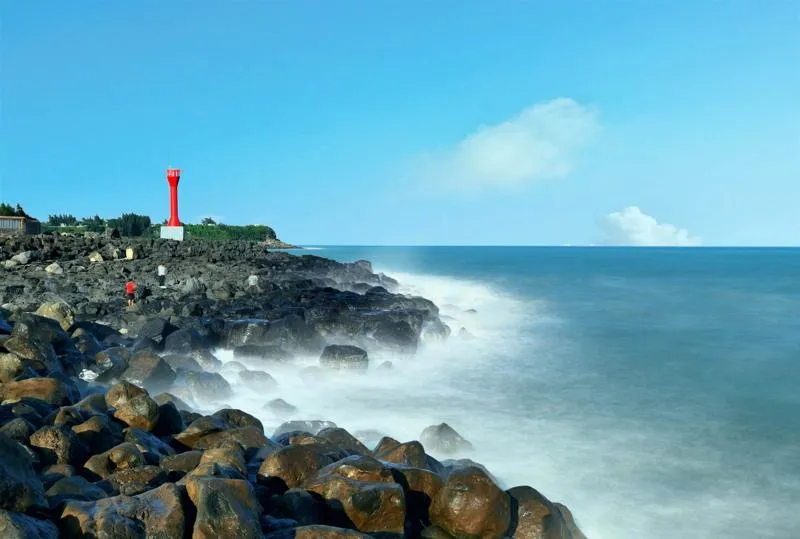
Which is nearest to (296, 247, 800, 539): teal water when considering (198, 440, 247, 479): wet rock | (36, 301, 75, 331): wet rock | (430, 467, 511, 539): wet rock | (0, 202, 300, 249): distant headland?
(430, 467, 511, 539): wet rock

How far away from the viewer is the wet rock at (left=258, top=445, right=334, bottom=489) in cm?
473

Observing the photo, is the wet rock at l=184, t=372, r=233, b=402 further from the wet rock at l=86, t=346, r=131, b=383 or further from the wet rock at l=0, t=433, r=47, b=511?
the wet rock at l=0, t=433, r=47, b=511

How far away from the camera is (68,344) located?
30.0ft

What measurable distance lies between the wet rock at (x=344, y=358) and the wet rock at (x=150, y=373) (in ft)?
9.65

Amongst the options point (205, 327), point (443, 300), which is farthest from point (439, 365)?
point (443, 300)

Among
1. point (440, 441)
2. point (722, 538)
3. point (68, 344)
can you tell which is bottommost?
point (722, 538)

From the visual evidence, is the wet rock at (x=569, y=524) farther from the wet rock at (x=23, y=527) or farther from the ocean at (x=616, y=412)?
the wet rock at (x=23, y=527)

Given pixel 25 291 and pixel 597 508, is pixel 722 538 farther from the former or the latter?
pixel 25 291

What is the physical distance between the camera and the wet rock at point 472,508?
14.6ft

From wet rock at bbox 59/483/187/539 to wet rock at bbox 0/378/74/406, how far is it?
3.01 m

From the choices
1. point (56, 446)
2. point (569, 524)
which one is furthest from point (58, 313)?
point (569, 524)

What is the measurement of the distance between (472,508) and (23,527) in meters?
2.70

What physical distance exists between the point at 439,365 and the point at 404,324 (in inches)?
55.0

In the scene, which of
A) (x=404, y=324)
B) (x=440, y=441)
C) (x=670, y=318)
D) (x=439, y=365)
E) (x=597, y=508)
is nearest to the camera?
(x=597, y=508)
